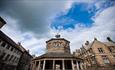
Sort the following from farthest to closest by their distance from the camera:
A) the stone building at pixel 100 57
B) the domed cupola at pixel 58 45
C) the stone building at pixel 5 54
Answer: the domed cupola at pixel 58 45
the stone building at pixel 100 57
the stone building at pixel 5 54

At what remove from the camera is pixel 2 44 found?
80.1 feet

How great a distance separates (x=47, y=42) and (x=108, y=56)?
69.6ft

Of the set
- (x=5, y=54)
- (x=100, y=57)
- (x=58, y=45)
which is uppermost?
(x=58, y=45)

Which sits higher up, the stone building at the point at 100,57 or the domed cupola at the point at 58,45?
the domed cupola at the point at 58,45

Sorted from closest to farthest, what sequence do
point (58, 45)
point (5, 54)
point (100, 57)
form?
point (5, 54), point (58, 45), point (100, 57)

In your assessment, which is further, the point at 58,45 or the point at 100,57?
the point at 100,57

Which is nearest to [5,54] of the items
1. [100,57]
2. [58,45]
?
[58,45]

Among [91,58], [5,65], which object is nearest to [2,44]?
[5,65]

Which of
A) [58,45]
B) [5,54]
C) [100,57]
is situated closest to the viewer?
[5,54]

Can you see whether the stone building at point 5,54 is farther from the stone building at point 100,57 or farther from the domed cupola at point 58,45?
the stone building at point 100,57

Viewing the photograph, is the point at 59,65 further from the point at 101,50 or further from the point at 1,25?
the point at 1,25

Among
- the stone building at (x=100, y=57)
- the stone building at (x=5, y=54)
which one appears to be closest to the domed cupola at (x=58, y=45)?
the stone building at (x=100, y=57)

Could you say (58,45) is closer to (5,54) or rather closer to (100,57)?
(100,57)

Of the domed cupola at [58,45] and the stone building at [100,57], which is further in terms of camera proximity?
the domed cupola at [58,45]
